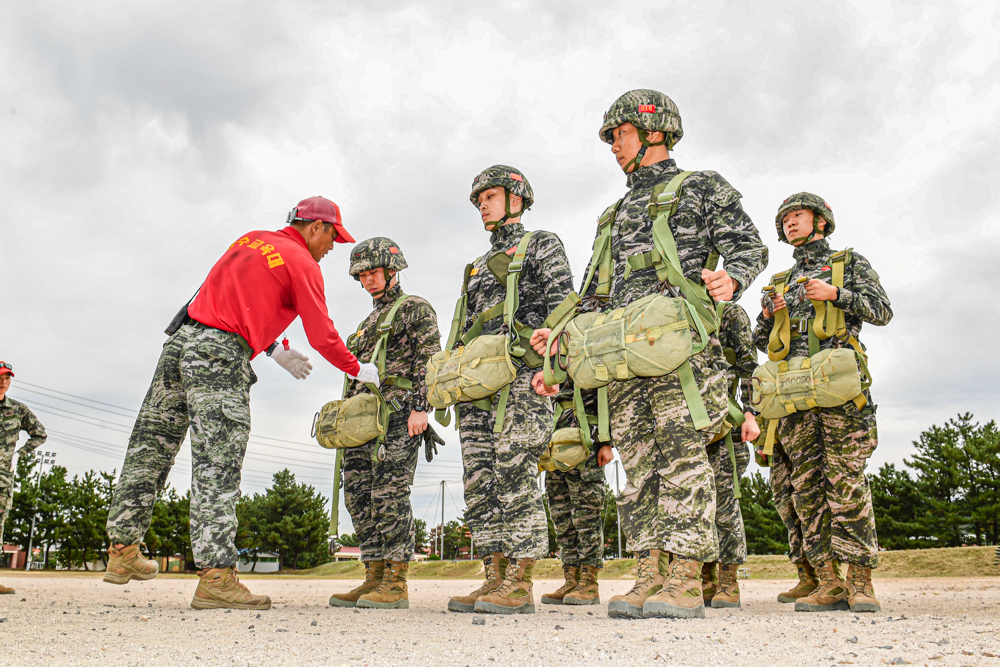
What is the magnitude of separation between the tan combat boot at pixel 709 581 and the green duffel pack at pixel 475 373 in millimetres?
2406

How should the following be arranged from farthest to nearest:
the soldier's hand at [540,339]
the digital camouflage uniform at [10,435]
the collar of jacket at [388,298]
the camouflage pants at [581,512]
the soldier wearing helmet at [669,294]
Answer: the digital camouflage uniform at [10,435]
the collar of jacket at [388,298]
the camouflage pants at [581,512]
the soldier's hand at [540,339]
the soldier wearing helmet at [669,294]

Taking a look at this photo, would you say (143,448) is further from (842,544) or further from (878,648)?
(842,544)

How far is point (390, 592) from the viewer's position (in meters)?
5.13

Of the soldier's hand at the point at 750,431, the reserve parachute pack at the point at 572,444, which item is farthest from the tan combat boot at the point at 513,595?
the soldier's hand at the point at 750,431

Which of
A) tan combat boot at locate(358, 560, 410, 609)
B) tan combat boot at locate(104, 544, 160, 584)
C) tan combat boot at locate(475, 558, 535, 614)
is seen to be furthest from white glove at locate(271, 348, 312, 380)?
tan combat boot at locate(475, 558, 535, 614)

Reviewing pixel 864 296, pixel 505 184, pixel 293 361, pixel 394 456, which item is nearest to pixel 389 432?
pixel 394 456

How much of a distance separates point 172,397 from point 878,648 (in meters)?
4.04

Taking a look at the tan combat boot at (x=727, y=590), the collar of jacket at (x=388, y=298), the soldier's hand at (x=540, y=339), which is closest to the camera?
the soldier's hand at (x=540, y=339)

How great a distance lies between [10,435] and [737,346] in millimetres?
8548

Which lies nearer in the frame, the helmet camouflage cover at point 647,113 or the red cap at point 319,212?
the helmet camouflage cover at point 647,113

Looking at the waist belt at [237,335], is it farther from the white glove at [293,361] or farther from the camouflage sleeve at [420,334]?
the camouflage sleeve at [420,334]

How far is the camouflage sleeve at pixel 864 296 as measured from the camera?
16.2 feet

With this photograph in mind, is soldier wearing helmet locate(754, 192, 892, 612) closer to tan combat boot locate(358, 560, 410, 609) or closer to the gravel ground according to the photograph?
the gravel ground

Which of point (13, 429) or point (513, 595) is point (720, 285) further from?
point (13, 429)
